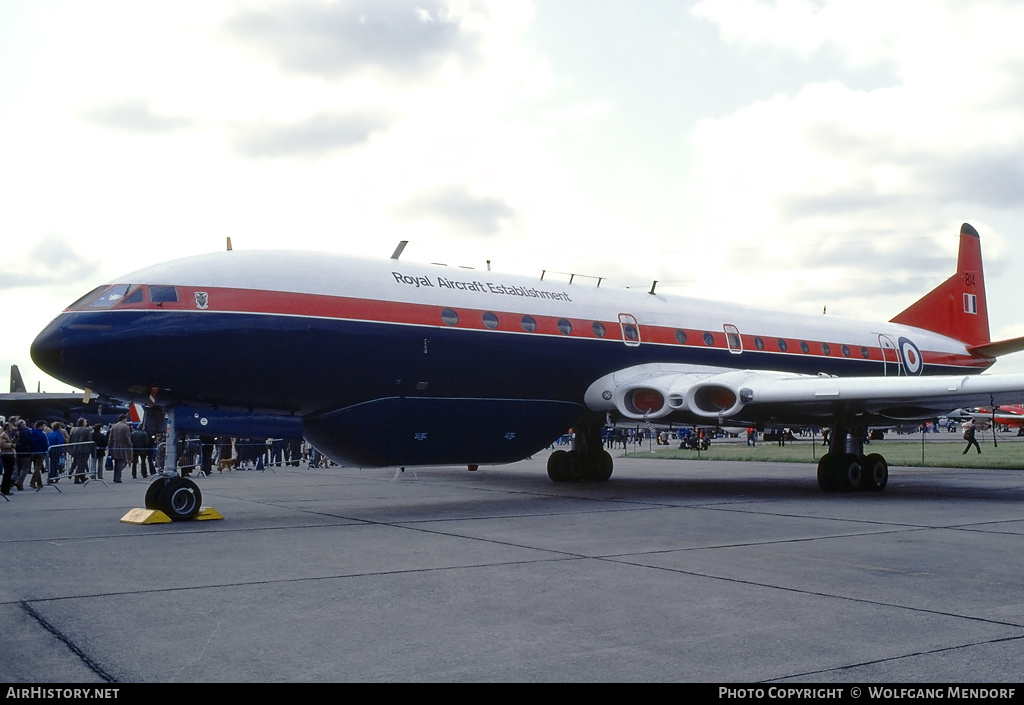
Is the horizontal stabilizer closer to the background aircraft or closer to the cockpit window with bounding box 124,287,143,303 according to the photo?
the cockpit window with bounding box 124,287,143,303

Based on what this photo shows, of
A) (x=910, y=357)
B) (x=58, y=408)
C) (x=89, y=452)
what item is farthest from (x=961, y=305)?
(x=58, y=408)

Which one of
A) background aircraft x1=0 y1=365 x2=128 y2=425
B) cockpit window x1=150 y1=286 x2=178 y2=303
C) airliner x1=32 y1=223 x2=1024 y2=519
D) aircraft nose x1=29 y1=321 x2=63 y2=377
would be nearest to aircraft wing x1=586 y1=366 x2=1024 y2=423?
airliner x1=32 y1=223 x2=1024 y2=519

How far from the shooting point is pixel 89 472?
2162cm

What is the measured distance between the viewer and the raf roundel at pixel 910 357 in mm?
19719

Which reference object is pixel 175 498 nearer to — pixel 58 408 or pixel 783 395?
pixel 783 395

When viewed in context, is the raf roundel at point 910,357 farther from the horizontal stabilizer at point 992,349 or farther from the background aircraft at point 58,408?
the background aircraft at point 58,408

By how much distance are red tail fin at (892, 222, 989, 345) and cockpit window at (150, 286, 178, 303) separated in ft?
56.9

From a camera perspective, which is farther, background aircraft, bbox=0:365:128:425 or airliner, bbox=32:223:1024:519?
background aircraft, bbox=0:365:128:425

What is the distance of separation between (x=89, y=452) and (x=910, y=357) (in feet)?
63.7

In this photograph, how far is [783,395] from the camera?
13469mm

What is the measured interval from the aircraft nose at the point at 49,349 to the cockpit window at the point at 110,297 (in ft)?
1.63

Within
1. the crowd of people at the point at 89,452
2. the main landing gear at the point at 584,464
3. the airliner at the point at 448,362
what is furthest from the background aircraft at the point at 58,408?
the airliner at the point at 448,362

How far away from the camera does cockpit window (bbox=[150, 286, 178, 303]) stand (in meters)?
10.6
